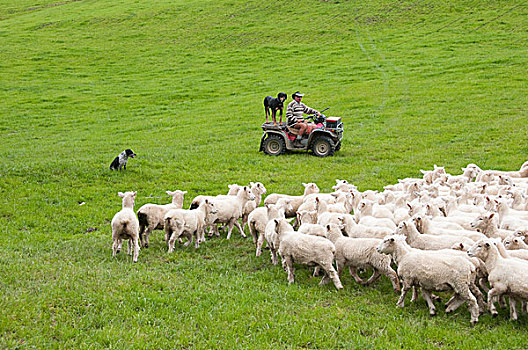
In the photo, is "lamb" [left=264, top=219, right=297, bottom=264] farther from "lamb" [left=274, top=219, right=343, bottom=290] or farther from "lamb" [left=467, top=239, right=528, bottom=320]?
"lamb" [left=467, top=239, right=528, bottom=320]

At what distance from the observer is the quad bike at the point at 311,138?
68.9ft

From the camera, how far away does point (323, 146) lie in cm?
2116

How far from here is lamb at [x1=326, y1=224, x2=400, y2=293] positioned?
8.56 meters

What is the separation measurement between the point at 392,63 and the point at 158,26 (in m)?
30.4

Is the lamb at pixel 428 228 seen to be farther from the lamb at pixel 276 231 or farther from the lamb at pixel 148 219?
the lamb at pixel 148 219

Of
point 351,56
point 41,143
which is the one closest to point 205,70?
point 351,56

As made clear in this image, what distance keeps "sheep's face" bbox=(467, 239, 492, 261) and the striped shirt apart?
45.7ft

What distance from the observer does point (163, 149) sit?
75.8 feet

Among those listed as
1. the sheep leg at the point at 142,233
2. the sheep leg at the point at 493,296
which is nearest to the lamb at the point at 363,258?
the sheep leg at the point at 493,296

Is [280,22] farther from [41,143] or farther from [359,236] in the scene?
[359,236]

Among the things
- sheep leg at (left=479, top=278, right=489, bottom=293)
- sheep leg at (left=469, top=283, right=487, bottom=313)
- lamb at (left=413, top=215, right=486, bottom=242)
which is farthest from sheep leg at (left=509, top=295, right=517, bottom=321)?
lamb at (left=413, top=215, right=486, bottom=242)

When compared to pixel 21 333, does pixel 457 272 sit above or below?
above

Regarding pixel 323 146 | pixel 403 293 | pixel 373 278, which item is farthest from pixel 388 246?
pixel 323 146

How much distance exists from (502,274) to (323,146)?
1415 cm
